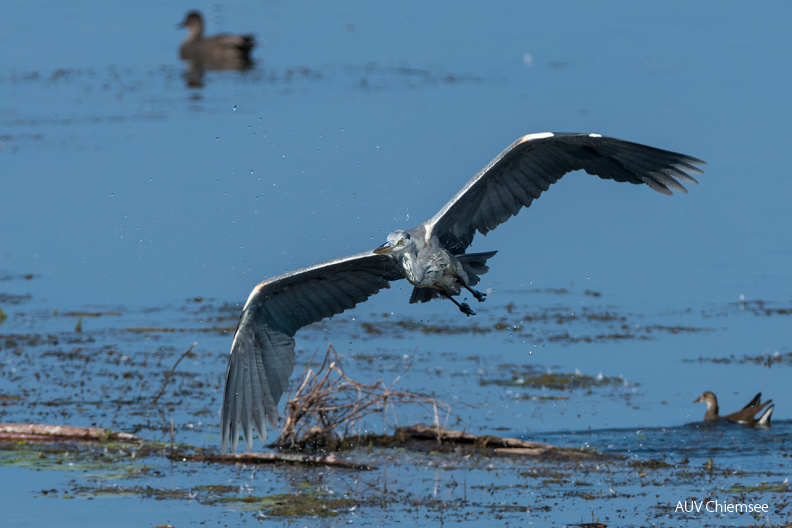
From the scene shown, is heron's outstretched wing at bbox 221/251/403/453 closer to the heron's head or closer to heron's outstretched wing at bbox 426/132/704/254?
the heron's head

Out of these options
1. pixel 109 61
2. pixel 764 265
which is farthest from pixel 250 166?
pixel 109 61

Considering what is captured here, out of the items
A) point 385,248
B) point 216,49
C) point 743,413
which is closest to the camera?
point 385,248

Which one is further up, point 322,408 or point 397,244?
point 397,244

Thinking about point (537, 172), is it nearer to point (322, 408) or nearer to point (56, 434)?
point (322, 408)

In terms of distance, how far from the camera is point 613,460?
Answer: 9164 millimetres

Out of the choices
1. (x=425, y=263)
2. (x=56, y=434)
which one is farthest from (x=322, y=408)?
(x=425, y=263)

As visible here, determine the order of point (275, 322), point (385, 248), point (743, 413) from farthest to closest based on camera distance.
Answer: point (743, 413)
point (275, 322)
point (385, 248)

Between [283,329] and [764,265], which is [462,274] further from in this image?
[764,265]

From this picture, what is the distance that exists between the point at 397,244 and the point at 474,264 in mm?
613

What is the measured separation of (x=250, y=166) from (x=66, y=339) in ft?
19.8

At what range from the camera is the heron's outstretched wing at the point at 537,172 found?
7.65 meters

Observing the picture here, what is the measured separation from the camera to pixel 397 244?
7586 mm

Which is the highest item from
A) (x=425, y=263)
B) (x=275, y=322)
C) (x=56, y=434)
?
(x=425, y=263)

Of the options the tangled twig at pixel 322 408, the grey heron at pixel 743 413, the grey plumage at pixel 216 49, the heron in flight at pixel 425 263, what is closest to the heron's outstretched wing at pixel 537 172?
the heron in flight at pixel 425 263
